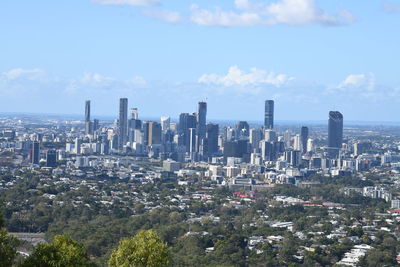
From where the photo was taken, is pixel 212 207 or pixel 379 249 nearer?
pixel 379 249

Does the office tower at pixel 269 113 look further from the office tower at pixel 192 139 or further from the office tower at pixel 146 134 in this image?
the office tower at pixel 192 139

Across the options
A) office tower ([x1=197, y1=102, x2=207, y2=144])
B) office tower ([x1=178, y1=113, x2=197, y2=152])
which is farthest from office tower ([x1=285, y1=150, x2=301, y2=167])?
office tower ([x1=178, y1=113, x2=197, y2=152])

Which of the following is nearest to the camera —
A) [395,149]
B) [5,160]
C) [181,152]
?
[5,160]

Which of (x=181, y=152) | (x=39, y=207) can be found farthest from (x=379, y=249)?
(x=181, y=152)

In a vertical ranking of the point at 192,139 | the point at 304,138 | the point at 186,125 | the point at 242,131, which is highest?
the point at 186,125

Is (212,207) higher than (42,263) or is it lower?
lower

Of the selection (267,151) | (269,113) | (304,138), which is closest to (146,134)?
(267,151)

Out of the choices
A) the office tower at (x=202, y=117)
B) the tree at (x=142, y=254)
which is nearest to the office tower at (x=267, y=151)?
the office tower at (x=202, y=117)

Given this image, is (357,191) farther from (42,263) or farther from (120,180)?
(42,263)

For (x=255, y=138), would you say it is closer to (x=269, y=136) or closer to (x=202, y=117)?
(x=269, y=136)
